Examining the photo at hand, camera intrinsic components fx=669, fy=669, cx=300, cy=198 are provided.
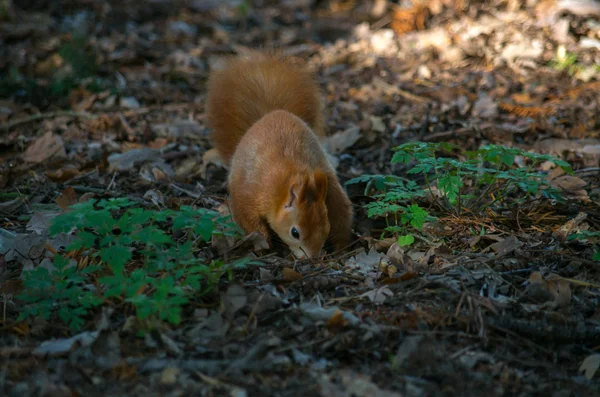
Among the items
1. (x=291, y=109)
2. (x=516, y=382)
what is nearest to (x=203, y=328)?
(x=516, y=382)

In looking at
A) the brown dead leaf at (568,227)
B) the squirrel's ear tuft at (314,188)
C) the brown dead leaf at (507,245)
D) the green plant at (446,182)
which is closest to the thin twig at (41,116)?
the squirrel's ear tuft at (314,188)

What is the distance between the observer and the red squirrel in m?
3.38

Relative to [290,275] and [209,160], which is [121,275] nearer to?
[290,275]

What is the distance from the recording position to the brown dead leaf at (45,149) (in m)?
4.79

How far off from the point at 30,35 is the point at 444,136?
504 centimetres

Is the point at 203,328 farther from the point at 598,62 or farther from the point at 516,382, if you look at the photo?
the point at 598,62

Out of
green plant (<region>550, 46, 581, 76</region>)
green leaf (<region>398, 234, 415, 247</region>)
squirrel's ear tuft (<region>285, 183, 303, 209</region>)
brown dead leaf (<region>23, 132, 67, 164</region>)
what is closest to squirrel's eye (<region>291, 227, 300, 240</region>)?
squirrel's ear tuft (<region>285, 183, 303, 209</region>)

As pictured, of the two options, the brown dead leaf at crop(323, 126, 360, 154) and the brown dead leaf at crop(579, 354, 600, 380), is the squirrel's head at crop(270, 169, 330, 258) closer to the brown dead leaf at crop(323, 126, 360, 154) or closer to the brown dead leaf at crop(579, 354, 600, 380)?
the brown dead leaf at crop(579, 354, 600, 380)

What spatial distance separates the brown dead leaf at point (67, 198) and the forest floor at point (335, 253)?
12 millimetres

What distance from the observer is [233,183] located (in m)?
3.90

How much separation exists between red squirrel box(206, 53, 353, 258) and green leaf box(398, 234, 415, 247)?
0.39 m

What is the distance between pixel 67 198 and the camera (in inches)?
154

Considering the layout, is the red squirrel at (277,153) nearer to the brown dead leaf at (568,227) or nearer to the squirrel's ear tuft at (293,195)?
the squirrel's ear tuft at (293,195)

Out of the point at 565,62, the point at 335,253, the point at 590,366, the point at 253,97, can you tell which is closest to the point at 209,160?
the point at 253,97
